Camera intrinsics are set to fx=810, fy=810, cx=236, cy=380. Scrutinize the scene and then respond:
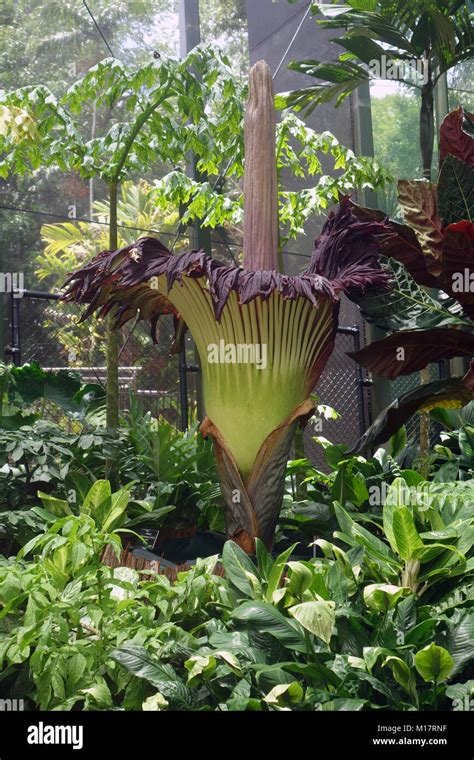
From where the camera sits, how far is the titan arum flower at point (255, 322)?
201 centimetres

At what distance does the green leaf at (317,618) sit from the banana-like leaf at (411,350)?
1117 millimetres

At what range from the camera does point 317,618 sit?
1.44m

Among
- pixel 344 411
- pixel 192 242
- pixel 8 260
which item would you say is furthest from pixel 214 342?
pixel 8 260

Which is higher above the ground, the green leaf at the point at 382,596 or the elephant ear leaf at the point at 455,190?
the elephant ear leaf at the point at 455,190

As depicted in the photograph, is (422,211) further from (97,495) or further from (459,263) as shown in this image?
(97,495)

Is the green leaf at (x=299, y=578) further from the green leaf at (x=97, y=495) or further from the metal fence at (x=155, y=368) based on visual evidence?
the metal fence at (x=155, y=368)

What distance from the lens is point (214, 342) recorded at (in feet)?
6.97

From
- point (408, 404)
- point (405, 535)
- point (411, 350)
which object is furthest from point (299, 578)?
point (411, 350)

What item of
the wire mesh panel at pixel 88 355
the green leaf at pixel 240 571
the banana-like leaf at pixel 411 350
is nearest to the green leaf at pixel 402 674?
the green leaf at pixel 240 571

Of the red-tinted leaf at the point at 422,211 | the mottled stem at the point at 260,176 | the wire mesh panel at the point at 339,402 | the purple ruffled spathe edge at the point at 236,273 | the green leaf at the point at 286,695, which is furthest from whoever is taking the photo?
the wire mesh panel at the point at 339,402

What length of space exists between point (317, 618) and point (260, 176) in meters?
Result: 1.19
